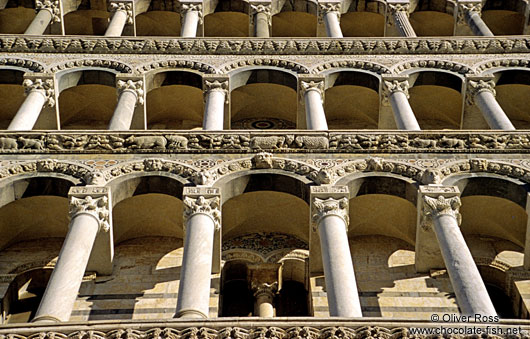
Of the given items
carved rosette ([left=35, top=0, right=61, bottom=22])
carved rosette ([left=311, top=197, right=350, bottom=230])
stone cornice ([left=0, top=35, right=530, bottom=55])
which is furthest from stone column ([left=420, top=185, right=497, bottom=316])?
carved rosette ([left=35, top=0, right=61, bottom=22])

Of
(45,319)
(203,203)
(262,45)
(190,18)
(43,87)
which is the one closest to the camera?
(45,319)

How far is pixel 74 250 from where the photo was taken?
11.8 meters

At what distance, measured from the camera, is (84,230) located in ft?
40.3

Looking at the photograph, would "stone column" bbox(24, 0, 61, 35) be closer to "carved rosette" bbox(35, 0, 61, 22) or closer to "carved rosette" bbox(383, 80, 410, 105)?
"carved rosette" bbox(35, 0, 61, 22)

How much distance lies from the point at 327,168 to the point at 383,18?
33.5ft

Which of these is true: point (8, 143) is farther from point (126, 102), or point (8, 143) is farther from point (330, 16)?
point (330, 16)

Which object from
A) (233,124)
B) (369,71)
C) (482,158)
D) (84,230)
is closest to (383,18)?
(369,71)

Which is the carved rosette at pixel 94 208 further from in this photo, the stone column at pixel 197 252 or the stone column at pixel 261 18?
the stone column at pixel 261 18

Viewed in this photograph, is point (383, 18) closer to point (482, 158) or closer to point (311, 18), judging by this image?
point (311, 18)

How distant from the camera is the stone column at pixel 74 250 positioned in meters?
10.5

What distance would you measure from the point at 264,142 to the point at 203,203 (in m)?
2.26

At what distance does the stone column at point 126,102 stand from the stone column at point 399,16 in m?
7.51

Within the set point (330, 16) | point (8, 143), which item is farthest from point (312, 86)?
point (8, 143)

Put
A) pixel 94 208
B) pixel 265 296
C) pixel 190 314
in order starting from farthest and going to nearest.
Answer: pixel 265 296, pixel 94 208, pixel 190 314
